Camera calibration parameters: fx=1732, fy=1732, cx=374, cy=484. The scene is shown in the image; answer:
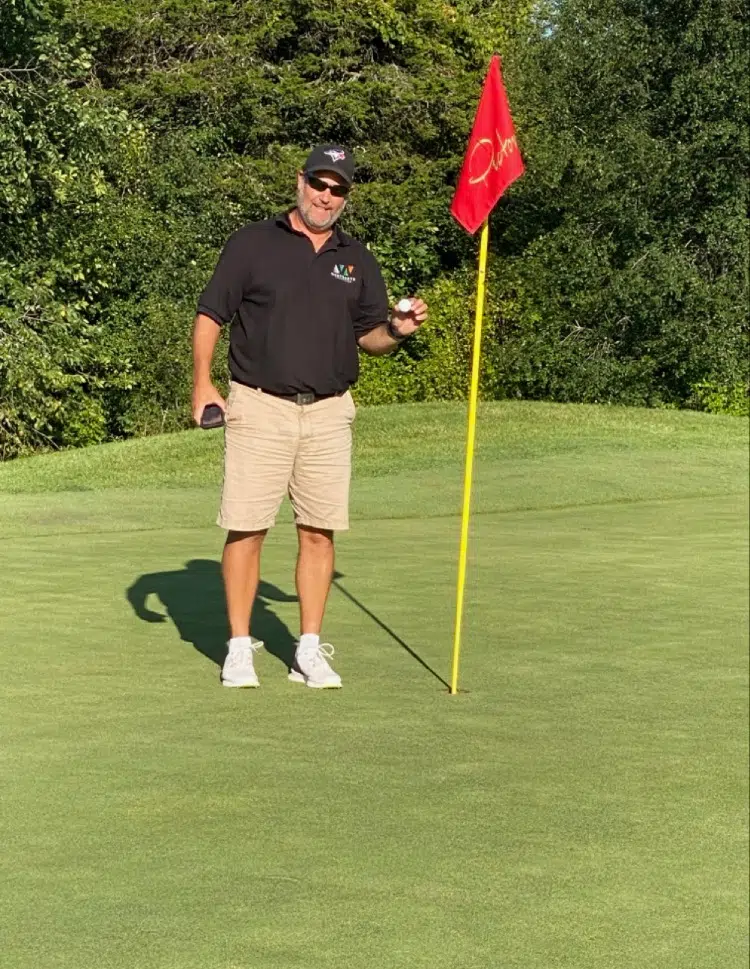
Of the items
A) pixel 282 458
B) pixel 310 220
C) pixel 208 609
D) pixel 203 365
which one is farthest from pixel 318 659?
pixel 208 609

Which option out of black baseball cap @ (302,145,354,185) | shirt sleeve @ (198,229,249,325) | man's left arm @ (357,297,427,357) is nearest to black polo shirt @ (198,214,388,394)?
shirt sleeve @ (198,229,249,325)

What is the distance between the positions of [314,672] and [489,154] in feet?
6.96

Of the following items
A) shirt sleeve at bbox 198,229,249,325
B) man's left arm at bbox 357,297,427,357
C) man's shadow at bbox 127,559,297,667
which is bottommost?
man's shadow at bbox 127,559,297,667

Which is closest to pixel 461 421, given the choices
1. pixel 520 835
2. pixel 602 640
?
pixel 602 640

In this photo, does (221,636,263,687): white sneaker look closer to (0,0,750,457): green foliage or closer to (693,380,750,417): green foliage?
(0,0,750,457): green foliage

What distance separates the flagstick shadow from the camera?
22.1ft

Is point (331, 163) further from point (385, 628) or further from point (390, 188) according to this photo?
point (390, 188)

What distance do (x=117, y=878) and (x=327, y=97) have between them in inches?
1127

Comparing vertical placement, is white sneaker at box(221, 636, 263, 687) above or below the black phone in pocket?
below

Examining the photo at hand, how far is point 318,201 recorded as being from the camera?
6.37m

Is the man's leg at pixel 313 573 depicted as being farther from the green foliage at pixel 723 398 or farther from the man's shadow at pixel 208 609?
the green foliage at pixel 723 398

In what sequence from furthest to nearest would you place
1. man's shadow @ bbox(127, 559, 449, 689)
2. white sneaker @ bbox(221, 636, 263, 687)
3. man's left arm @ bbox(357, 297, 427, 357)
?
man's shadow @ bbox(127, 559, 449, 689) < white sneaker @ bbox(221, 636, 263, 687) < man's left arm @ bbox(357, 297, 427, 357)

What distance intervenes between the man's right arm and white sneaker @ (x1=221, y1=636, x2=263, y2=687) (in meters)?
0.90

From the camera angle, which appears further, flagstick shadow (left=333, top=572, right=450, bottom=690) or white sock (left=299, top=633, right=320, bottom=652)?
flagstick shadow (left=333, top=572, right=450, bottom=690)
